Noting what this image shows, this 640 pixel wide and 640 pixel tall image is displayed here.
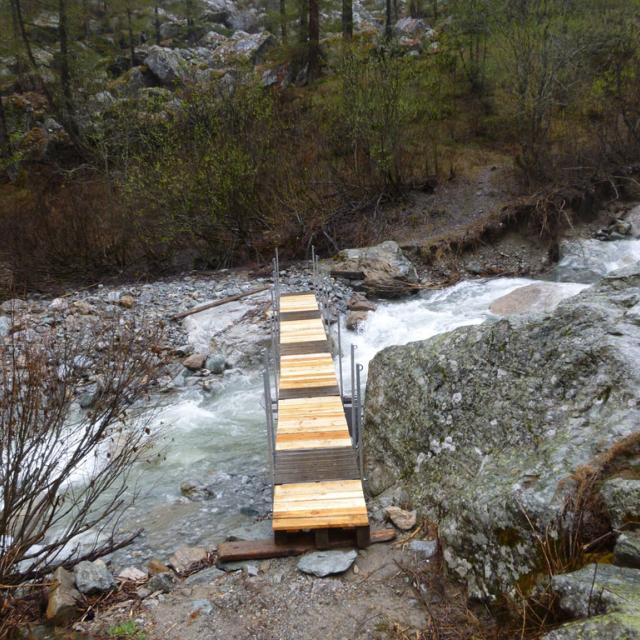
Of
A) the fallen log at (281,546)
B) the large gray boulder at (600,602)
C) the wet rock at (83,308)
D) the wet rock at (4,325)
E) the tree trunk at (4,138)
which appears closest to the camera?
the large gray boulder at (600,602)

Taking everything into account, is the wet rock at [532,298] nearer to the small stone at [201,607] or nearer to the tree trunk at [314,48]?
the small stone at [201,607]

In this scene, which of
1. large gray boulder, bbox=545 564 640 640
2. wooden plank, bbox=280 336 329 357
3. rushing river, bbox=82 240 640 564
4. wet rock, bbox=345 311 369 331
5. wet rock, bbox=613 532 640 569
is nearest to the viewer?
large gray boulder, bbox=545 564 640 640

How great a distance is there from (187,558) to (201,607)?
99 centimetres

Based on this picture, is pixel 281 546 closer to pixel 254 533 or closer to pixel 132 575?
pixel 254 533

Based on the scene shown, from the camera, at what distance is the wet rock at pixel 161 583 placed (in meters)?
4.15

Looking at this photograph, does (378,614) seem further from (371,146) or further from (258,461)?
(371,146)

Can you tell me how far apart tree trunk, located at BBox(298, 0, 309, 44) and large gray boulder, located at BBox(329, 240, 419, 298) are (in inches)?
622

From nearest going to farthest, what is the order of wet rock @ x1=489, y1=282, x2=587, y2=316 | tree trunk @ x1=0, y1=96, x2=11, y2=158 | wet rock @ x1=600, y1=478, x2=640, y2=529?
wet rock @ x1=600, y1=478, x2=640, y2=529
wet rock @ x1=489, y1=282, x2=587, y2=316
tree trunk @ x1=0, y1=96, x2=11, y2=158

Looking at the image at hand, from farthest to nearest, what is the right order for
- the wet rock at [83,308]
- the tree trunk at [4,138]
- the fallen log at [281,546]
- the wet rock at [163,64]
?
the wet rock at [163,64]
the tree trunk at [4,138]
the wet rock at [83,308]
the fallen log at [281,546]

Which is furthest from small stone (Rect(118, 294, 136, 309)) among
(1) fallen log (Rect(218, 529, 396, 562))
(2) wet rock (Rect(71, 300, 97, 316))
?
(1) fallen log (Rect(218, 529, 396, 562))

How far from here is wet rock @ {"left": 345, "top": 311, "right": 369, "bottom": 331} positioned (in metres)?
11.4

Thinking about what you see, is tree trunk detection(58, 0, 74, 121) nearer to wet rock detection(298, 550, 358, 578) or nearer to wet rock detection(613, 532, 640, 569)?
wet rock detection(298, 550, 358, 578)

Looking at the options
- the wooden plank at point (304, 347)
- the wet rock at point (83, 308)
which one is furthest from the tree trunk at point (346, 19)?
the wooden plank at point (304, 347)

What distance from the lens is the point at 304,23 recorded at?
82.8ft
